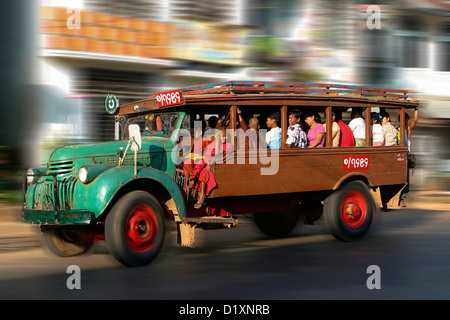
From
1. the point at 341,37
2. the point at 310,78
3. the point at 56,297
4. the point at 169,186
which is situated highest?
the point at 341,37

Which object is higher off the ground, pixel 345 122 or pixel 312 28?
pixel 312 28

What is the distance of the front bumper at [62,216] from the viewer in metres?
7.99

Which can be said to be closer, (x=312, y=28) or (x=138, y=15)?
(x=138, y=15)

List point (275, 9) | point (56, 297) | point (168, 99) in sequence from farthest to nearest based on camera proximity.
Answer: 1. point (275, 9)
2. point (168, 99)
3. point (56, 297)

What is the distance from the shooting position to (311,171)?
10.2 meters

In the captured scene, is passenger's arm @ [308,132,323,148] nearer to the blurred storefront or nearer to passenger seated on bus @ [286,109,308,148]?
passenger seated on bus @ [286,109,308,148]

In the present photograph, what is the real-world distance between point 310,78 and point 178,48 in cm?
355

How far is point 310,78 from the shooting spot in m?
18.8

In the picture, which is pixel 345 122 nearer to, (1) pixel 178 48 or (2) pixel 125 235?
(2) pixel 125 235

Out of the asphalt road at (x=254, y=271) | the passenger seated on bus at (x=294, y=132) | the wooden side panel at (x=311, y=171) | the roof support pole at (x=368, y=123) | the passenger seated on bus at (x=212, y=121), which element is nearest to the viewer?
the asphalt road at (x=254, y=271)

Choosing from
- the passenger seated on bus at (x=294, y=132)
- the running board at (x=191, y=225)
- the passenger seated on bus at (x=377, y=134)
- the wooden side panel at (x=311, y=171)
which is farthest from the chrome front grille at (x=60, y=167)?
the passenger seated on bus at (x=377, y=134)

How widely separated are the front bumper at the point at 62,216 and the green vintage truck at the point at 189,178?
0.01m

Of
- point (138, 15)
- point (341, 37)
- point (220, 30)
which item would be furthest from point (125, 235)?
point (341, 37)

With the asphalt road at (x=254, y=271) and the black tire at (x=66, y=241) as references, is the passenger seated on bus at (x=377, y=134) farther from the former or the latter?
the black tire at (x=66, y=241)
